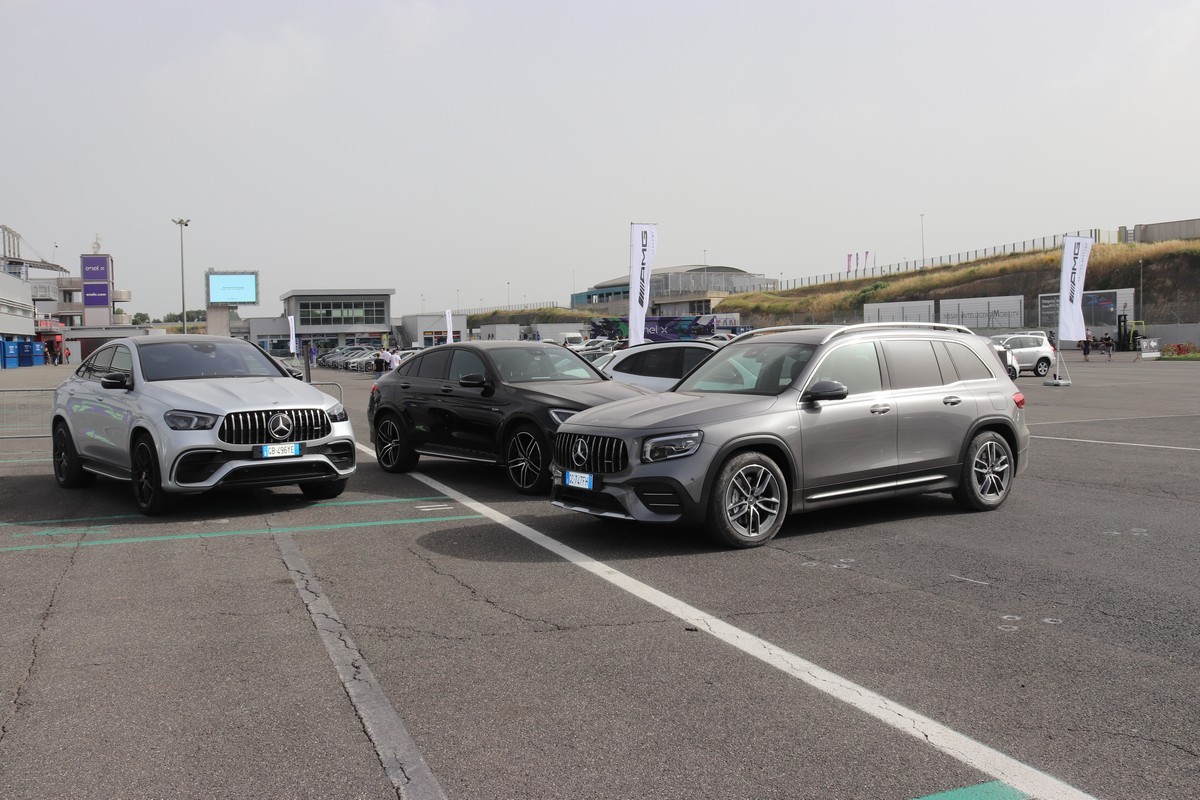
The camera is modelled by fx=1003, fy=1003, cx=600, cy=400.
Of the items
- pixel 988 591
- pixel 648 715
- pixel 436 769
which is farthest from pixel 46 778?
pixel 988 591

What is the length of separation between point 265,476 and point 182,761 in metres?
5.59

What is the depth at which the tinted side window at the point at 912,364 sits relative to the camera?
28.1 feet

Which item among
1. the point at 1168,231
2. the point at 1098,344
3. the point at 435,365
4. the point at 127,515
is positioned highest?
the point at 1168,231

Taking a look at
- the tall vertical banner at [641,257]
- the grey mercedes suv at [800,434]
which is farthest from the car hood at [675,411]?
the tall vertical banner at [641,257]

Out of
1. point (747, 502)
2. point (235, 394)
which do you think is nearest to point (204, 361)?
point (235, 394)

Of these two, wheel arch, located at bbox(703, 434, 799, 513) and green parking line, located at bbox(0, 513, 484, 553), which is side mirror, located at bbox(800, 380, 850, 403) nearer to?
wheel arch, located at bbox(703, 434, 799, 513)

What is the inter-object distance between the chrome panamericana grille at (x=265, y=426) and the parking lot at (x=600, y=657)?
30.1 inches

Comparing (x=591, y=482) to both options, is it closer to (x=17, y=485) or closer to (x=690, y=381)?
(x=690, y=381)

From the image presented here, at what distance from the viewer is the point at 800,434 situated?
7.70m

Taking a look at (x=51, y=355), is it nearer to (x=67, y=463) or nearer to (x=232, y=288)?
(x=232, y=288)

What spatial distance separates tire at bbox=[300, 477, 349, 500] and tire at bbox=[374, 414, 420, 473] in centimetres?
189

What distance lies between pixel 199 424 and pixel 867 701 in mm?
6690

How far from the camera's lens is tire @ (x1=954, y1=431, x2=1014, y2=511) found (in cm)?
882

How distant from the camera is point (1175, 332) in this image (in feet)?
200
